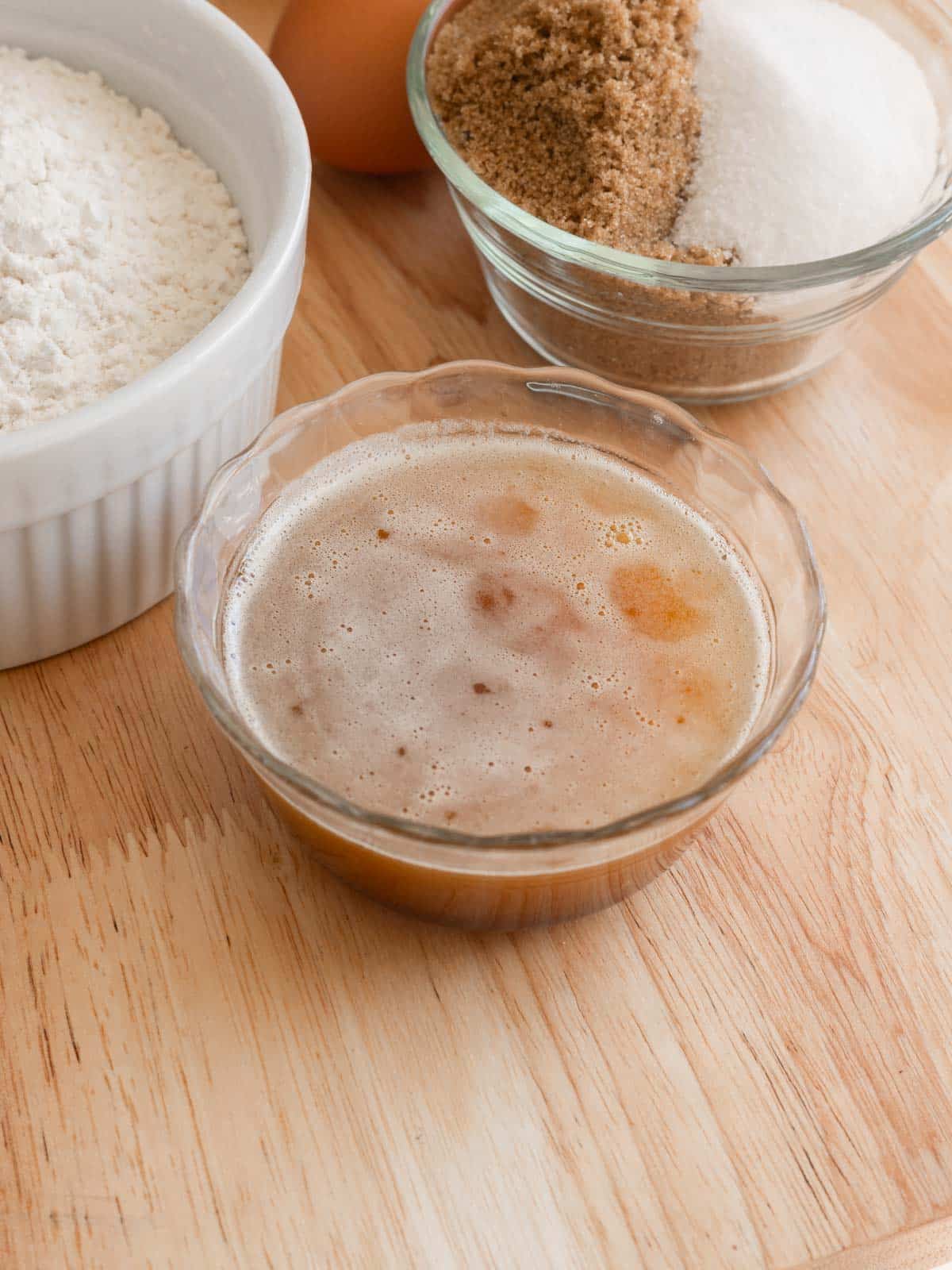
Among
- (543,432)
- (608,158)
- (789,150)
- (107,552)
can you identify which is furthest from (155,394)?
(789,150)

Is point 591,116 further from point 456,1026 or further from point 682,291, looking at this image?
point 456,1026

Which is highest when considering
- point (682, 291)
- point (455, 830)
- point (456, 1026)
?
point (682, 291)

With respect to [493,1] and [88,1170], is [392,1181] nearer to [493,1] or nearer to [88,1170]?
[88,1170]

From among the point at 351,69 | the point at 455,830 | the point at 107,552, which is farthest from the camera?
the point at 351,69

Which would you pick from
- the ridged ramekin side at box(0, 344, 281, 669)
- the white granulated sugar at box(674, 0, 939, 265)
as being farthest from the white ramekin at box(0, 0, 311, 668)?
the white granulated sugar at box(674, 0, 939, 265)

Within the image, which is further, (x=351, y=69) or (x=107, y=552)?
(x=351, y=69)

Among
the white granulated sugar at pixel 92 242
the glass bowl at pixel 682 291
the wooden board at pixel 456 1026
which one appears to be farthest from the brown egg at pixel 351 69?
the wooden board at pixel 456 1026
